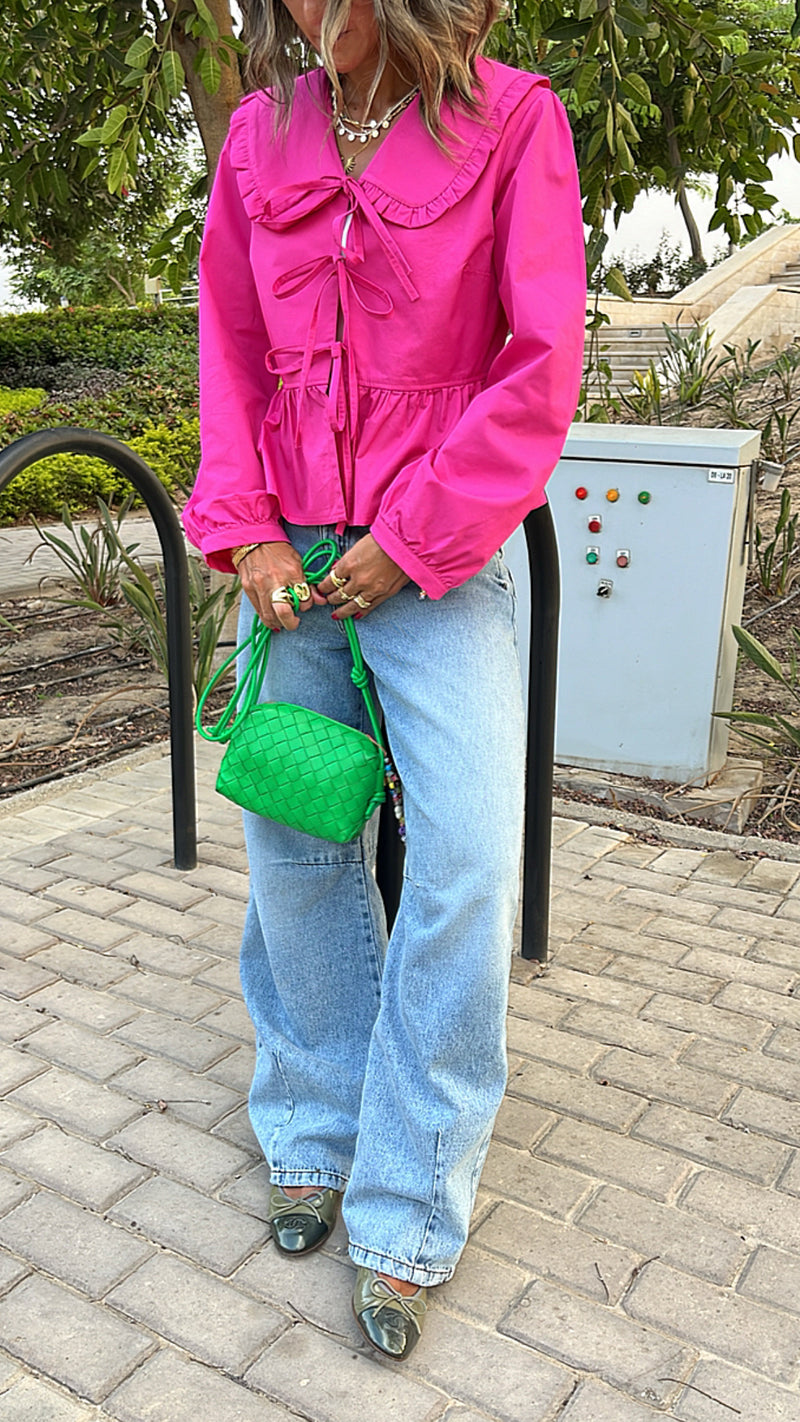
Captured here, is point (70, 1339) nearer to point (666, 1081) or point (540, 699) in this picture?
point (666, 1081)

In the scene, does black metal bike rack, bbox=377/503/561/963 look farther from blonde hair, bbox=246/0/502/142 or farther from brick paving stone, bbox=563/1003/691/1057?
blonde hair, bbox=246/0/502/142

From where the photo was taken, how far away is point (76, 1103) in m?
2.31

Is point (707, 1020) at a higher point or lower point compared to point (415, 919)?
lower

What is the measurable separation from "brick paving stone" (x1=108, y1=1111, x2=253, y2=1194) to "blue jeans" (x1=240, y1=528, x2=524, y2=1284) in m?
0.29

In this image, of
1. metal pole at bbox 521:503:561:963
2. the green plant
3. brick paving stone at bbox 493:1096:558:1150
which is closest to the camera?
brick paving stone at bbox 493:1096:558:1150

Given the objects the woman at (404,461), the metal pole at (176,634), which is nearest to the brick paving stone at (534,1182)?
the woman at (404,461)

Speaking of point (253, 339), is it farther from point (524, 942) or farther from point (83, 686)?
point (83, 686)

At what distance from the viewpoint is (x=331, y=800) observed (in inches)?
68.2

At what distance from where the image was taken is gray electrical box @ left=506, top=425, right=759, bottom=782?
3.71 m

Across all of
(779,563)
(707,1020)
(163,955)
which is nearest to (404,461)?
(707,1020)

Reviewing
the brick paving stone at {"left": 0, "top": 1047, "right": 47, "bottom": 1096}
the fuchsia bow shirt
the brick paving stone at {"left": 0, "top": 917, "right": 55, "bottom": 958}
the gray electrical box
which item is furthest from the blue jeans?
the gray electrical box

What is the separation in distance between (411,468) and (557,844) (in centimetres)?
204

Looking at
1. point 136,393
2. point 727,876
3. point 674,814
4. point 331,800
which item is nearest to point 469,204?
point 331,800

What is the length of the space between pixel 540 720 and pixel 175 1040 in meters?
0.99
